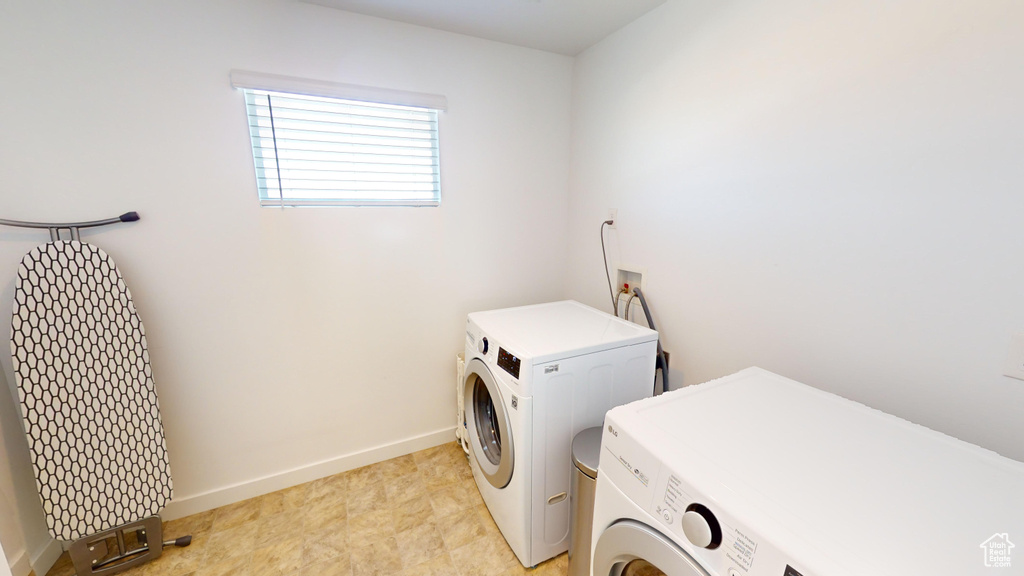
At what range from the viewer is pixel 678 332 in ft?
5.60

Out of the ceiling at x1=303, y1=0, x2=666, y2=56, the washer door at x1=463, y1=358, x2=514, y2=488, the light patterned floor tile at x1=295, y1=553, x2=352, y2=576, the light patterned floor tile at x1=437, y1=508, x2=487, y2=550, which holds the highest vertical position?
the ceiling at x1=303, y1=0, x2=666, y2=56

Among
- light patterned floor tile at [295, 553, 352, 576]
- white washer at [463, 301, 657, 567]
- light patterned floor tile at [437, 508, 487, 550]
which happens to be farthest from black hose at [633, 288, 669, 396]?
light patterned floor tile at [295, 553, 352, 576]

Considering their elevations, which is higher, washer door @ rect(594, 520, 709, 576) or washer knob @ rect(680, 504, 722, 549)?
washer knob @ rect(680, 504, 722, 549)

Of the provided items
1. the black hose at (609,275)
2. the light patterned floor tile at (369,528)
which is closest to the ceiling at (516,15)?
the black hose at (609,275)

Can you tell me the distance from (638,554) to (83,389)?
199cm

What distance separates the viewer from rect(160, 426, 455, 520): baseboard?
1769 mm

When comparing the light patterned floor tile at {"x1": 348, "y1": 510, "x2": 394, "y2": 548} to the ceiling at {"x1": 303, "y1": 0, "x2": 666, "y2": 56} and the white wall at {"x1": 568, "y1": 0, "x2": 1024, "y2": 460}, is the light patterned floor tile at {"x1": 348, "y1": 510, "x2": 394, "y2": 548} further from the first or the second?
the ceiling at {"x1": 303, "y1": 0, "x2": 666, "y2": 56}

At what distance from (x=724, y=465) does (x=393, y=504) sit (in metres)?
1.65

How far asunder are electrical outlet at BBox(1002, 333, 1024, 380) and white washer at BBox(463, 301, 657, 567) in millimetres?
896

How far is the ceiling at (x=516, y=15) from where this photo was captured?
1.60 meters

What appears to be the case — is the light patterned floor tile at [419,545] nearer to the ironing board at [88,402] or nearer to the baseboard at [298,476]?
the baseboard at [298,476]

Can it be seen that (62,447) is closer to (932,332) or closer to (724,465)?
(724,465)

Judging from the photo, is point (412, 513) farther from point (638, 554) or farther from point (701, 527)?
point (701, 527)

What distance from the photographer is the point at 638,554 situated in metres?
0.80
